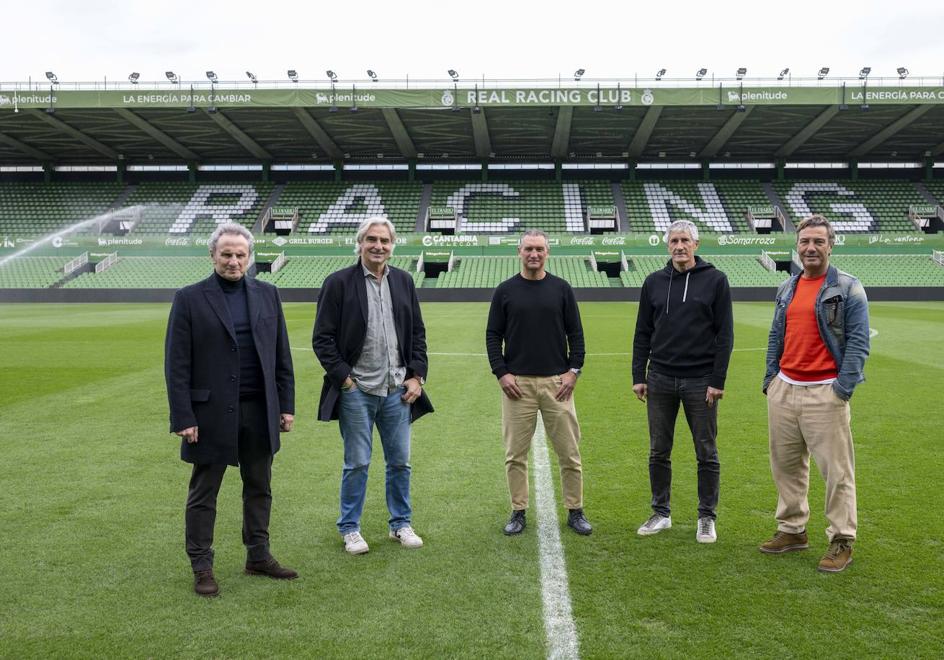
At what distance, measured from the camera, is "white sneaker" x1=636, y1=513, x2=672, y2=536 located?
4.79 m

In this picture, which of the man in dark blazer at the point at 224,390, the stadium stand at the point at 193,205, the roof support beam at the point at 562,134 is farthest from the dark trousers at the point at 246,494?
the stadium stand at the point at 193,205

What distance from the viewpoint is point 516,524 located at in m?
4.88

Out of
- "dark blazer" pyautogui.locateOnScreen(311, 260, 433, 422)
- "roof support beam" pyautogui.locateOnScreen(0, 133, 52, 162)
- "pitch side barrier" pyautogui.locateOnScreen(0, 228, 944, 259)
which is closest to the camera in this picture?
"dark blazer" pyautogui.locateOnScreen(311, 260, 433, 422)

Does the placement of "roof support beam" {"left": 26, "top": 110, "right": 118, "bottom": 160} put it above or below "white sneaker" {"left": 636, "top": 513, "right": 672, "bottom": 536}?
above

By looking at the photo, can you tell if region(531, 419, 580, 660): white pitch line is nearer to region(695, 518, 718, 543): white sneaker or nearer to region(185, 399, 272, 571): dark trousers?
region(695, 518, 718, 543): white sneaker

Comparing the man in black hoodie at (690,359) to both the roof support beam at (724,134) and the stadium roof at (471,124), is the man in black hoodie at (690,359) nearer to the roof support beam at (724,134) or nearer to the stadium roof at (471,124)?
the stadium roof at (471,124)

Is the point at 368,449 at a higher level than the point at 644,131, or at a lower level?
lower

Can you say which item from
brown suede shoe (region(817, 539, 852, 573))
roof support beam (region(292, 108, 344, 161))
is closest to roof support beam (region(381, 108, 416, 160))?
roof support beam (region(292, 108, 344, 161))

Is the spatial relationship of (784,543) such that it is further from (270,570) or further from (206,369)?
(206,369)

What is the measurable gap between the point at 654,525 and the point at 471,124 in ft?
135

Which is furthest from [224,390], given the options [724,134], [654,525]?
[724,134]

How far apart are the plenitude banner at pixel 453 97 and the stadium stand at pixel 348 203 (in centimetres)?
880

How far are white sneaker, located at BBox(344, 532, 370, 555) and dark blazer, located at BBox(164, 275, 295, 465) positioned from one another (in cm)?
97

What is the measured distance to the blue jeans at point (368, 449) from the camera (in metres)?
4.56
